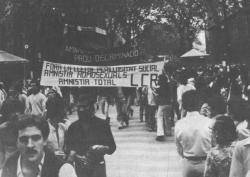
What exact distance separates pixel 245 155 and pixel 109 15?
14.9 m

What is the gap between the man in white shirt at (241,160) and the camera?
4254 mm

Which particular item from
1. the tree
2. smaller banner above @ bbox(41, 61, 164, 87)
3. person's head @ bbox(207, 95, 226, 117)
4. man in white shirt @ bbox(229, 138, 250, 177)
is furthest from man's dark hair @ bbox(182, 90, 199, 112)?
the tree

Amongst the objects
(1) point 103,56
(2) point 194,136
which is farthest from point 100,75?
(2) point 194,136

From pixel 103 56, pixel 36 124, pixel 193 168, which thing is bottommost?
pixel 193 168

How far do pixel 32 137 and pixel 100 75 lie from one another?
5.54 meters

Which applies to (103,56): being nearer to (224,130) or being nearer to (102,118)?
(102,118)

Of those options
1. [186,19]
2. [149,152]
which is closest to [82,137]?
[149,152]

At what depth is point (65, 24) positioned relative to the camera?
18.4m

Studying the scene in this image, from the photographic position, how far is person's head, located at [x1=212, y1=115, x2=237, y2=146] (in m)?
5.34

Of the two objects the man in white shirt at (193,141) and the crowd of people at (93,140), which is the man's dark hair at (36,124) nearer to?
the crowd of people at (93,140)

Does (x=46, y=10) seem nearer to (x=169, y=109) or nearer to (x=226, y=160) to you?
(x=169, y=109)

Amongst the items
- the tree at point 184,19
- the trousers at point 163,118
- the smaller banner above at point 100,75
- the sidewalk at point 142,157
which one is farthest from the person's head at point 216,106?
the tree at point 184,19

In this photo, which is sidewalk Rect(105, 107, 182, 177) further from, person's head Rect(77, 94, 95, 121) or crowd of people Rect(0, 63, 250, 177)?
person's head Rect(77, 94, 95, 121)

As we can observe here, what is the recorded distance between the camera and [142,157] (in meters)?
11.5
